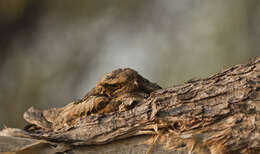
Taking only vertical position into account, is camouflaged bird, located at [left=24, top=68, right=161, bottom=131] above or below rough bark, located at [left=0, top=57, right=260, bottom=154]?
above

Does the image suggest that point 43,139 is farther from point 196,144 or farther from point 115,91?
point 196,144

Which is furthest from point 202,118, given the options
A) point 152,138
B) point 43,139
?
point 43,139

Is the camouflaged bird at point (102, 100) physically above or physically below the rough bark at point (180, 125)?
above

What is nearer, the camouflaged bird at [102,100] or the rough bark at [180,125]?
the rough bark at [180,125]

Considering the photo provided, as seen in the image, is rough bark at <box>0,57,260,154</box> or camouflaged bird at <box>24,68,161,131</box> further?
camouflaged bird at <box>24,68,161,131</box>

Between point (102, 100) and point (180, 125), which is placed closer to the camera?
point (180, 125)
